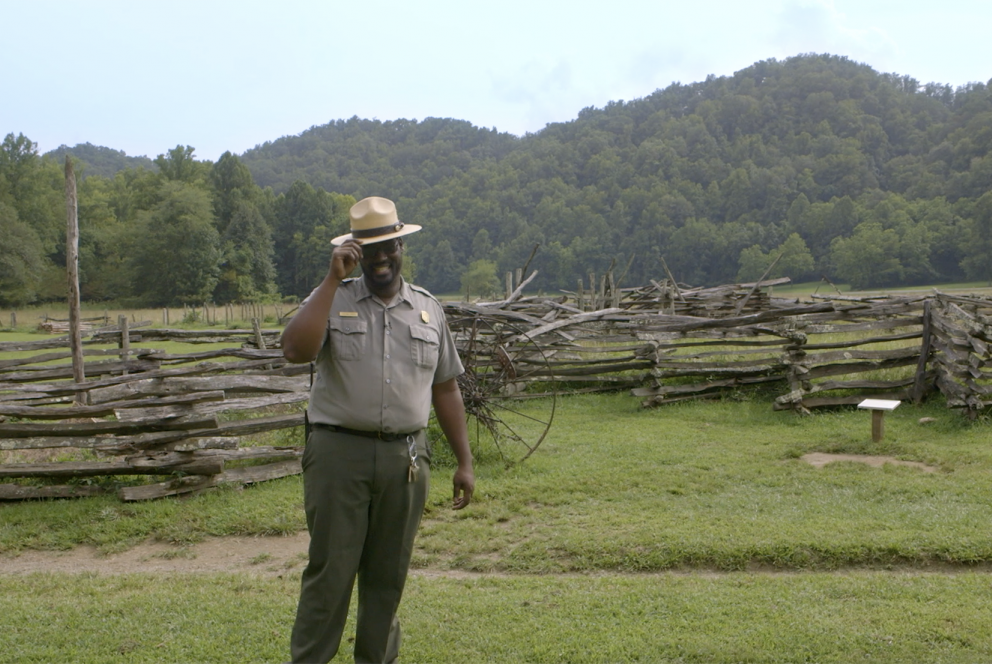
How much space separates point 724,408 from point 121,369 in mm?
8595

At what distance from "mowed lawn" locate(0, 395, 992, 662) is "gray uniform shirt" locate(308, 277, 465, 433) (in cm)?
135

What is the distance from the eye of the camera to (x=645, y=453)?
28.1ft

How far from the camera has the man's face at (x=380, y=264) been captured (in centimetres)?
329

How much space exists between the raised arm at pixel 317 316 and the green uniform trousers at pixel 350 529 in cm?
35

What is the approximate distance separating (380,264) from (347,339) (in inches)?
13.5

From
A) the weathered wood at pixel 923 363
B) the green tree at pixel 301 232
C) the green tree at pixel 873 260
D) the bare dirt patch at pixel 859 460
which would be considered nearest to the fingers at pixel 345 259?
the bare dirt patch at pixel 859 460

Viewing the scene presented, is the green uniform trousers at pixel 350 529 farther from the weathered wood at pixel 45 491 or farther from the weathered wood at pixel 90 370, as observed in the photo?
the weathered wood at pixel 90 370

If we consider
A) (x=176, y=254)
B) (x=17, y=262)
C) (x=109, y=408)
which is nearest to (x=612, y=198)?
(x=176, y=254)

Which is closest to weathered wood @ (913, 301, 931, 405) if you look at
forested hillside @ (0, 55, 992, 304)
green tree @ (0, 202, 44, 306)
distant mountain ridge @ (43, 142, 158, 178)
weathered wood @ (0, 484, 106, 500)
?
weathered wood @ (0, 484, 106, 500)

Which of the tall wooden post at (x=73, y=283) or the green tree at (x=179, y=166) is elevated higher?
the green tree at (x=179, y=166)

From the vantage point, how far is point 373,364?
321cm

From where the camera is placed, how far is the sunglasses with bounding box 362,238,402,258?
3.29m

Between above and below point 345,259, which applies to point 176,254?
above

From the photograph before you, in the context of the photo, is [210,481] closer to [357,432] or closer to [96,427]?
[96,427]
